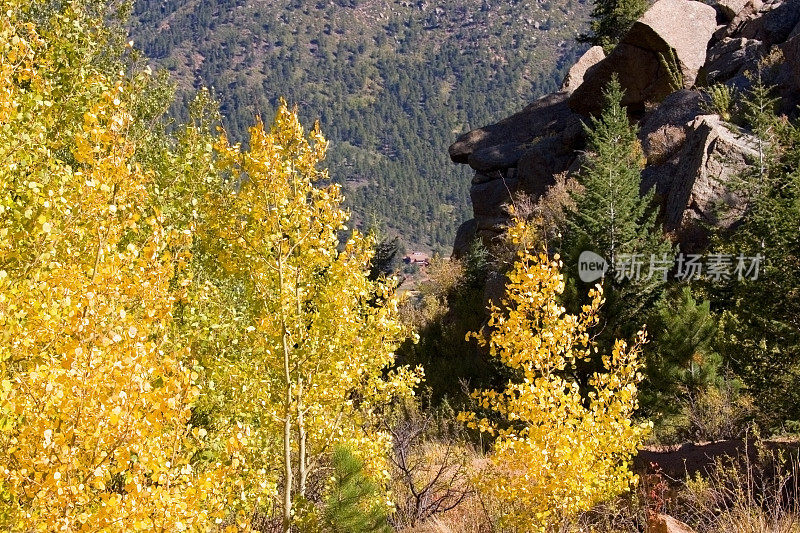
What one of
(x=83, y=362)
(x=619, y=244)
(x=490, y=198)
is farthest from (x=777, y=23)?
(x=83, y=362)

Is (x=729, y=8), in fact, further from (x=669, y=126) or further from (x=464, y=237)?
(x=464, y=237)

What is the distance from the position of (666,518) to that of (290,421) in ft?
12.4

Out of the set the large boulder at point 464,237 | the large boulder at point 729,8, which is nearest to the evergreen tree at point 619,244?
the large boulder at point 464,237

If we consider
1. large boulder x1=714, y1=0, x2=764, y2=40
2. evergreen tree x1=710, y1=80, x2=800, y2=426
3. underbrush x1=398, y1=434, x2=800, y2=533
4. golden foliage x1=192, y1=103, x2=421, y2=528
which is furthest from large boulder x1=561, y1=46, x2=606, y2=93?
golden foliage x1=192, y1=103, x2=421, y2=528

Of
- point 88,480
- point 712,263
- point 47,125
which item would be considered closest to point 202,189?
point 47,125

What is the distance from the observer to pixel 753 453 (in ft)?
28.0

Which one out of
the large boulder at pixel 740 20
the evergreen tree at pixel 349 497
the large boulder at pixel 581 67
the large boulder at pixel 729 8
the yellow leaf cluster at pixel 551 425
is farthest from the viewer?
the large boulder at pixel 581 67

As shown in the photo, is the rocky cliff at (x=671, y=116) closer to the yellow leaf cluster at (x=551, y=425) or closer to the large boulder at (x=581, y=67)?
the large boulder at (x=581, y=67)

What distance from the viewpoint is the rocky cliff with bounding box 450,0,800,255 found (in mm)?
18594

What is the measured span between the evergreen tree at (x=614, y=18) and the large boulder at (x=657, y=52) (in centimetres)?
611

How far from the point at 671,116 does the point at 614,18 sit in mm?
15153

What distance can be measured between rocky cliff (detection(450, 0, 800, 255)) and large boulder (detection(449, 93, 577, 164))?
0.06m

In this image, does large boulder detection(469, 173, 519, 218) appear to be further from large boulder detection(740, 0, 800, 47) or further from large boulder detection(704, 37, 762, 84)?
large boulder detection(740, 0, 800, 47)

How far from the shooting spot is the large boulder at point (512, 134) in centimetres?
3350
